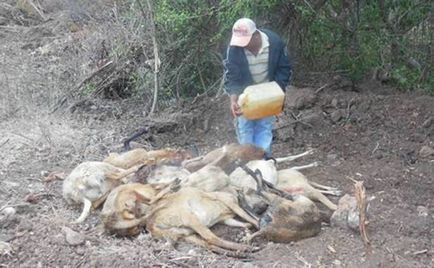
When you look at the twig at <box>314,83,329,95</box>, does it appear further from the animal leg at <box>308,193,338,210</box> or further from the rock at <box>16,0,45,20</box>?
the rock at <box>16,0,45,20</box>

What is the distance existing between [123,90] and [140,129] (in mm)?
1716

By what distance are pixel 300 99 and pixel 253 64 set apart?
198 cm

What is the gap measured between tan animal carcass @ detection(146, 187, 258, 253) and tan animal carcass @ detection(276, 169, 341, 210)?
0.51m

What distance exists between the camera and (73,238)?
4969 mm

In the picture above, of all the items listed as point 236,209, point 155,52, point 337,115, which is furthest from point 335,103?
point 236,209

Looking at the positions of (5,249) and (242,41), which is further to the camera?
(242,41)

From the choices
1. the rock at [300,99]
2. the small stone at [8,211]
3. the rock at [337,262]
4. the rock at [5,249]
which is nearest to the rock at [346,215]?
the rock at [337,262]

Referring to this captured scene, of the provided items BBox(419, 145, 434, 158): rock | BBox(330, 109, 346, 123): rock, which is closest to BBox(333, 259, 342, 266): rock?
BBox(419, 145, 434, 158): rock

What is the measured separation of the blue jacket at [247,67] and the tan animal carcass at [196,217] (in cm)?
154

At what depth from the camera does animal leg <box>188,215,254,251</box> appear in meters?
4.83

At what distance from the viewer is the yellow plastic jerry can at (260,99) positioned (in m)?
6.29

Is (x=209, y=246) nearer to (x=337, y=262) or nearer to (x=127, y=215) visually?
(x=127, y=215)

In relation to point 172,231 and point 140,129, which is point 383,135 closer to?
point 140,129

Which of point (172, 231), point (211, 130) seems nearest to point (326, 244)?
point (172, 231)
